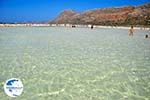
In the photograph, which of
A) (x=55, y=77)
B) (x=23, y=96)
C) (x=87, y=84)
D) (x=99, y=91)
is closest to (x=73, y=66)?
(x=55, y=77)

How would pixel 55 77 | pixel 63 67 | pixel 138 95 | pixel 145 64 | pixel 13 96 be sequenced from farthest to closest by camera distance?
pixel 145 64
pixel 63 67
pixel 55 77
pixel 138 95
pixel 13 96

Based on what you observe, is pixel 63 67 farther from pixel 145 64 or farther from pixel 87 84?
pixel 145 64

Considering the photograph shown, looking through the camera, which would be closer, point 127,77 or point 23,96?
point 23,96

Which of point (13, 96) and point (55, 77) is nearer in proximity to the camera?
point (13, 96)

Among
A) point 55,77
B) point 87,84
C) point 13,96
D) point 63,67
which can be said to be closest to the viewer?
point 13,96

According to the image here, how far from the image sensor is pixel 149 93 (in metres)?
10.0

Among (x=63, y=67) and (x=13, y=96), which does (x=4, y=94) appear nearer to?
(x=13, y=96)

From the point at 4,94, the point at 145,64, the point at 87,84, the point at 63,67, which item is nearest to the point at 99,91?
the point at 87,84

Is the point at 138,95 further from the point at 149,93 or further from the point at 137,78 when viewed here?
the point at 137,78

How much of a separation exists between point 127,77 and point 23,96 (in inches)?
199

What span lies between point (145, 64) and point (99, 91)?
20.2 feet

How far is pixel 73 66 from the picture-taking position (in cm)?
1431

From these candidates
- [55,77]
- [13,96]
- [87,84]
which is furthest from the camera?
[55,77]

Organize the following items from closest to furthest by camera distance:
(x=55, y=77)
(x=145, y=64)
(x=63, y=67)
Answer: (x=55, y=77)
(x=63, y=67)
(x=145, y=64)
